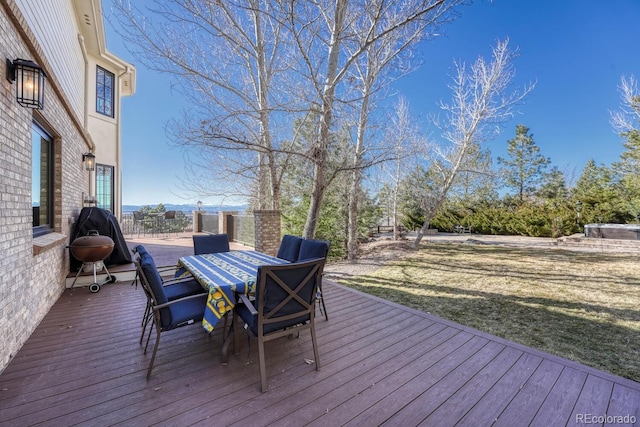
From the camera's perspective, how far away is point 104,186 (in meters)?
7.93

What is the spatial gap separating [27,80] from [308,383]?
3.60m

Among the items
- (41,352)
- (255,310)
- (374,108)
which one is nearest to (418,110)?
(374,108)

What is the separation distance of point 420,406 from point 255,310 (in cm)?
137

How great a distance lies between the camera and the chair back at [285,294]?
2.08 metres

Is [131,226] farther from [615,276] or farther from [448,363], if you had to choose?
[615,276]

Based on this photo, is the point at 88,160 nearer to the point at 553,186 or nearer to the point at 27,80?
the point at 27,80

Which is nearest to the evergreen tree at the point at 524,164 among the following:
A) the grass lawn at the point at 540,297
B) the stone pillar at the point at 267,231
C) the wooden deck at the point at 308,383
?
the grass lawn at the point at 540,297

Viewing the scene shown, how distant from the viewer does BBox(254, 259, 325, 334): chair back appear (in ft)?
6.81

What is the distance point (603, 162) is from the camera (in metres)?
21.0

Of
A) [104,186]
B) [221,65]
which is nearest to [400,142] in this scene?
[221,65]

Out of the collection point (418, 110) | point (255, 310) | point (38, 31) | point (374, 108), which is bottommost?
point (255, 310)

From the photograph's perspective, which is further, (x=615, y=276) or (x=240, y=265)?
(x=615, y=276)
